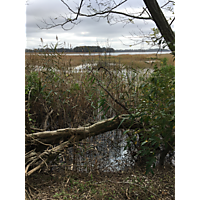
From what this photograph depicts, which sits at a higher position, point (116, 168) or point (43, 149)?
point (43, 149)

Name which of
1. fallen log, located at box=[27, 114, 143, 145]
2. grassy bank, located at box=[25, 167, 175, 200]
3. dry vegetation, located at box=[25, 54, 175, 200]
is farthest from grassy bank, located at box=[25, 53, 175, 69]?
grassy bank, located at box=[25, 167, 175, 200]

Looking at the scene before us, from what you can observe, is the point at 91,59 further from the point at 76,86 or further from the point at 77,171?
the point at 77,171

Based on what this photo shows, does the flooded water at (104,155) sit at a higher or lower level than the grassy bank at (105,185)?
higher

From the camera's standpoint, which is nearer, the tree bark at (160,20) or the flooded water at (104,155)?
the tree bark at (160,20)

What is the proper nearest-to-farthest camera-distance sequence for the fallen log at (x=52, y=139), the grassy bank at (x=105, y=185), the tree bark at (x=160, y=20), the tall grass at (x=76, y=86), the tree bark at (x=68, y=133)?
1. the tree bark at (x=160, y=20)
2. the grassy bank at (x=105, y=185)
3. the fallen log at (x=52, y=139)
4. the tree bark at (x=68, y=133)
5. the tall grass at (x=76, y=86)

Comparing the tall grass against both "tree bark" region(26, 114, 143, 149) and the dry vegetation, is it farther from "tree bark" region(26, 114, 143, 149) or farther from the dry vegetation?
"tree bark" region(26, 114, 143, 149)

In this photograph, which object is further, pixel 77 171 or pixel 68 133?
pixel 68 133

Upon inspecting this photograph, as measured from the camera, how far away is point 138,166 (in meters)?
2.66

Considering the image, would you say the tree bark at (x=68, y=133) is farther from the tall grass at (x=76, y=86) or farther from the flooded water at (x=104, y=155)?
→ the tall grass at (x=76, y=86)

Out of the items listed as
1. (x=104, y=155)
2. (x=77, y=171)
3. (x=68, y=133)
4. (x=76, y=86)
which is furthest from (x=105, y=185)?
(x=76, y=86)

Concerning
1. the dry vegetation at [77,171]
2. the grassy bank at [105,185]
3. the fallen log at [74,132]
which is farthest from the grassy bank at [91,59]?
the grassy bank at [105,185]
